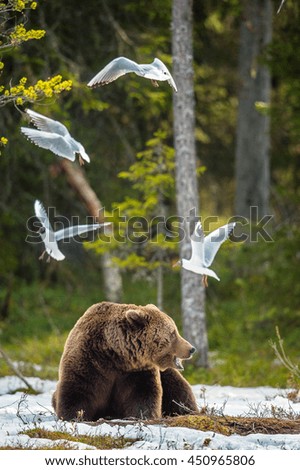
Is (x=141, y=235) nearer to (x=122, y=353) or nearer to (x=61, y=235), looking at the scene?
(x=61, y=235)

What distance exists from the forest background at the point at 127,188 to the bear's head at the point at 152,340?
4222 millimetres

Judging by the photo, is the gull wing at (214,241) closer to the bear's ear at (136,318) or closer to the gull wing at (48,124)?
the bear's ear at (136,318)

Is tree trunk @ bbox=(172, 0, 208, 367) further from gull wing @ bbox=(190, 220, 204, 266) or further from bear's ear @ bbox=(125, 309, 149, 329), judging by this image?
bear's ear @ bbox=(125, 309, 149, 329)

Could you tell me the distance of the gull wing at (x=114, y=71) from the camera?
26.3 feet

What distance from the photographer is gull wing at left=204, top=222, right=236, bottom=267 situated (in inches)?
315

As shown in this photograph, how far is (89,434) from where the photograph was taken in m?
6.41

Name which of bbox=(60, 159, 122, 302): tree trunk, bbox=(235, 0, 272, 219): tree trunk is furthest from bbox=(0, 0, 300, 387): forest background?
bbox=(235, 0, 272, 219): tree trunk

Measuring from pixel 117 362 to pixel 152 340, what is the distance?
12.5 inches

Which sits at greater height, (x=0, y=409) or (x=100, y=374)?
(x=100, y=374)

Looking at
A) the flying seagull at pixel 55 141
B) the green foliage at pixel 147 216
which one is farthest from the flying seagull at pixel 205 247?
the green foliage at pixel 147 216

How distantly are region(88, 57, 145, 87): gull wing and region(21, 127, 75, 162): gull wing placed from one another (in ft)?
1.92

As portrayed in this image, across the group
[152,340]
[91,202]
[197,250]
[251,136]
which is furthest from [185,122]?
[251,136]

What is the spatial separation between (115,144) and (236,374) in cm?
668
